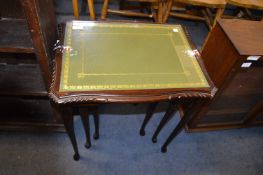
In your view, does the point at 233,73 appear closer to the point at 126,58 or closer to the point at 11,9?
the point at 126,58

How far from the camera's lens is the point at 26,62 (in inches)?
52.7

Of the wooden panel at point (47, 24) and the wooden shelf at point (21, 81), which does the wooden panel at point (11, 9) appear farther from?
the wooden shelf at point (21, 81)

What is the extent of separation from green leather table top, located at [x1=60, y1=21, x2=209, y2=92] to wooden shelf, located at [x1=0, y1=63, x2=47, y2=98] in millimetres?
376

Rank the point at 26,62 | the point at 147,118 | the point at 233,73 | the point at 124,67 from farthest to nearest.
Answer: the point at 147,118 < the point at 26,62 < the point at 233,73 < the point at 124,67

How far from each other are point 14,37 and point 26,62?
0.37m

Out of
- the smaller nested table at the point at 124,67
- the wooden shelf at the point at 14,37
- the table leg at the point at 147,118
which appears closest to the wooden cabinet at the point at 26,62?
the wooden shelf at the point at 14,37

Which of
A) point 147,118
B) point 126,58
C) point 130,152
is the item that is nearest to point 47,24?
point 126,58

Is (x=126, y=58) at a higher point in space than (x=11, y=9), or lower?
lower

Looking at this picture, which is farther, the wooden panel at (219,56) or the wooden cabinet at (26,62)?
the wooden panel at (219,56)

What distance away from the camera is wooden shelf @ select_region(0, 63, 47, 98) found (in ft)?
3.99

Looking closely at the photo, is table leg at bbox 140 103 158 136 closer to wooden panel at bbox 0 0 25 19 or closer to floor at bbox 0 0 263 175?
floor at bbox 0 0 263 175

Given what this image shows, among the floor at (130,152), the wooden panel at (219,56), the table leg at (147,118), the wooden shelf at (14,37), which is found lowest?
the floor at (130,152)

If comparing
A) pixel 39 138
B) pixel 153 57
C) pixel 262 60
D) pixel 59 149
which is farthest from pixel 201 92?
pixel 39 138

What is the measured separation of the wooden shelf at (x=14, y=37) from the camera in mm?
963
